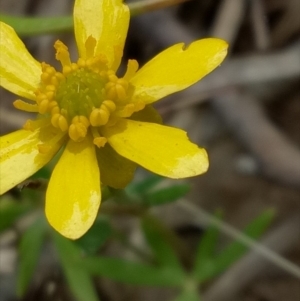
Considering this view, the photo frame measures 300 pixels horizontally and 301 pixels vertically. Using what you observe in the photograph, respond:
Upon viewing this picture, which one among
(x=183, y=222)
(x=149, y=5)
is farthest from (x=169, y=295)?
(x=149, y=5)

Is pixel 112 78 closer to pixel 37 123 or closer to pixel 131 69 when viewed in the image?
pixel 131 69

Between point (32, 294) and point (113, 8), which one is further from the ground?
point (113, 8)

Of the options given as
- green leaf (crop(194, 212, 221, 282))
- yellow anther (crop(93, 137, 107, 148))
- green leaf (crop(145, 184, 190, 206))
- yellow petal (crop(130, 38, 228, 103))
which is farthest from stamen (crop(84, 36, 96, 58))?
green leaf (crop(194, 212, 221, 282))

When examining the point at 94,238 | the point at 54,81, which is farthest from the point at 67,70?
the point at 94,238

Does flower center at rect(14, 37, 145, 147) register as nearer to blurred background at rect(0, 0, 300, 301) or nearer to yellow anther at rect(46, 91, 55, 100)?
yellow anther at rect(46, 91, 55, 100)

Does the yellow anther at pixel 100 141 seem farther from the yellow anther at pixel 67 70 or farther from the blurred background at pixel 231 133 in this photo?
the blurred background at pixel 231 133

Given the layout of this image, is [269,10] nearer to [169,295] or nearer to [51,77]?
[169,295]

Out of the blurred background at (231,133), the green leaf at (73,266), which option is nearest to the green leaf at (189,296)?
the blurred background at (231,133)
